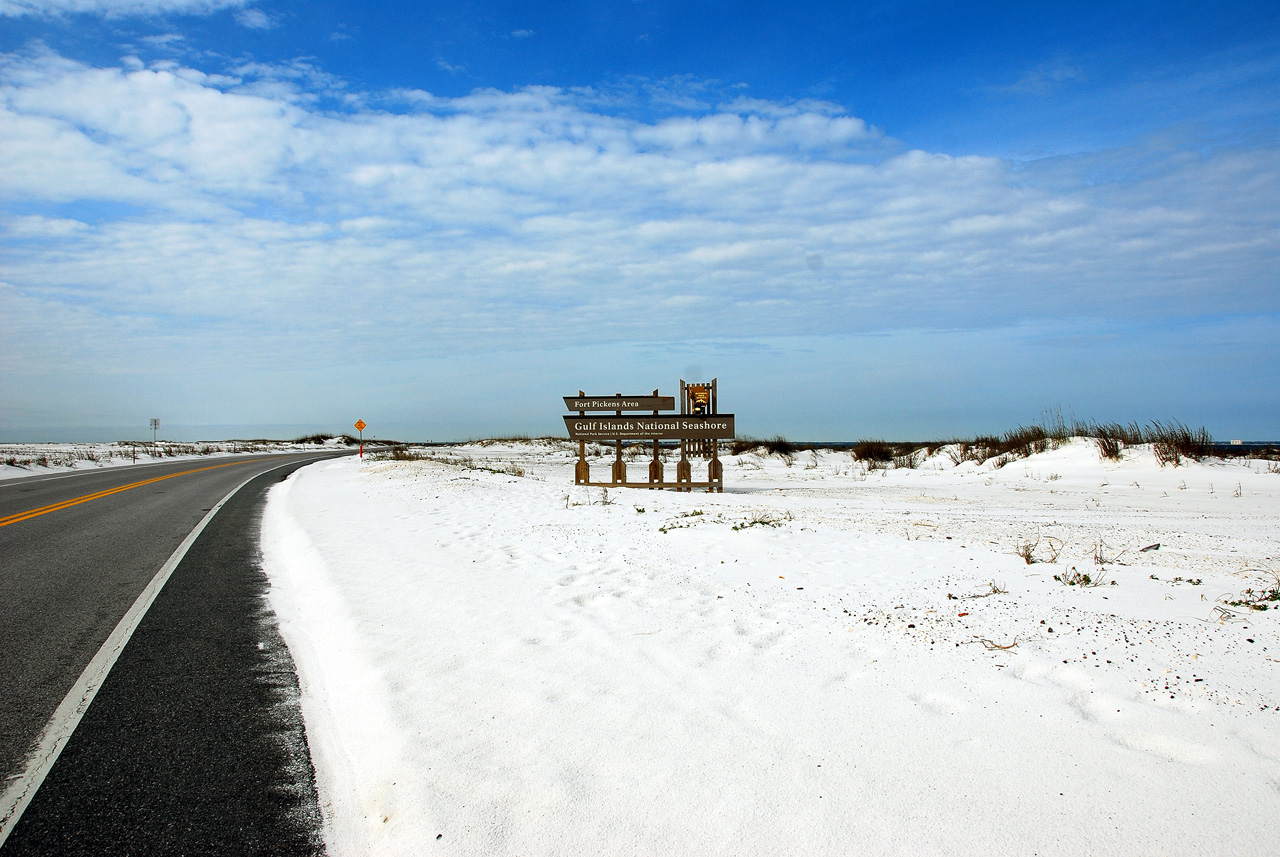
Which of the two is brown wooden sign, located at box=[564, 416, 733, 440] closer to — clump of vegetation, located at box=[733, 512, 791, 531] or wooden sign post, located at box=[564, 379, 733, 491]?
wooden sign post, located at box=[564, 379, 733, 491]

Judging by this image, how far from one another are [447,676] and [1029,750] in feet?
11.2

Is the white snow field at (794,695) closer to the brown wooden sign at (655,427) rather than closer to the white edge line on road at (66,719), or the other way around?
the white edge line on road at (66,719)

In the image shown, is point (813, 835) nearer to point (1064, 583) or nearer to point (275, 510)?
point (1064, 583)

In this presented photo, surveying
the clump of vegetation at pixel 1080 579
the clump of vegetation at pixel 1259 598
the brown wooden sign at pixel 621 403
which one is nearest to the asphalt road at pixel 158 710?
the clump of vegetation at pixel 1080 579

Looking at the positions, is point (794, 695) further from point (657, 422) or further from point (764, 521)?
point (657, 422)

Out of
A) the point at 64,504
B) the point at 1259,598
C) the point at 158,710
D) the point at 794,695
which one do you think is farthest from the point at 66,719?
the point at 64,504

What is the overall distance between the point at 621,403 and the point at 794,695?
13974 millimetres

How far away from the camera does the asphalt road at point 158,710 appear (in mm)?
2922

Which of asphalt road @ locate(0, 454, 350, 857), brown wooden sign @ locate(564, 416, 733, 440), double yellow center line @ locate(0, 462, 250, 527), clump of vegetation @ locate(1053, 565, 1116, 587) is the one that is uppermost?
brown wooden sign @ locate(564, 416, 733, 440)

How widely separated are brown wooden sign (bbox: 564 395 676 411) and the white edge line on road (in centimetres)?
1165

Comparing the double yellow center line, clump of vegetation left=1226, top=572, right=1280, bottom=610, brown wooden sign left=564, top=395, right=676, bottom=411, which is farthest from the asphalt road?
brown wooden sign left=564, top=395, right=676, bottom=411

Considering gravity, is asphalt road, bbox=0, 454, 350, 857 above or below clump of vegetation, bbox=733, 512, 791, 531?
below

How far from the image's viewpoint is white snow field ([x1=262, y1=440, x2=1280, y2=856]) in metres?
2.87

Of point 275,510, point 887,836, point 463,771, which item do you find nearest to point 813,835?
point 887,836
